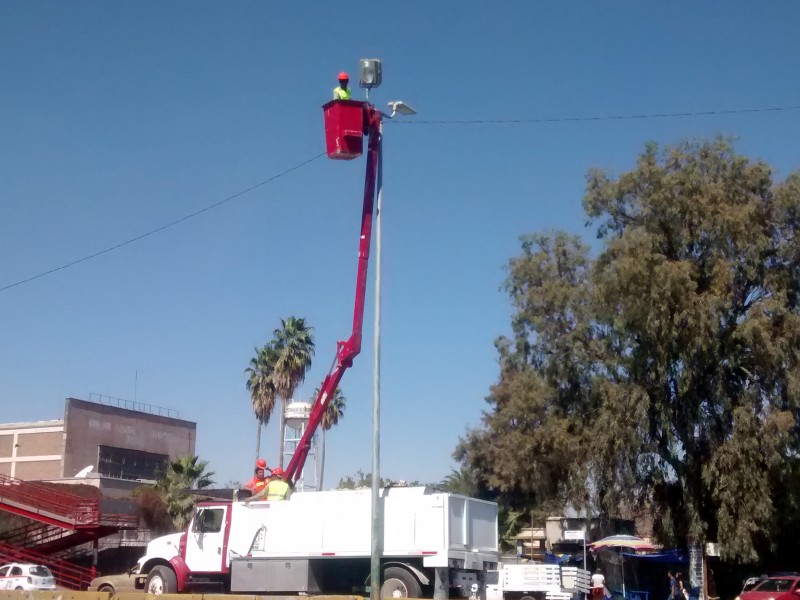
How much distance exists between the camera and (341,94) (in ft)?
68.4

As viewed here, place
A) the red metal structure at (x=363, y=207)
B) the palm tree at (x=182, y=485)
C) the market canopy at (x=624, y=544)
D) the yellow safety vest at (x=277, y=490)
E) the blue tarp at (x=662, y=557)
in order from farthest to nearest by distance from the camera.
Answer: the palm tree at (x=182, y=485)
the blue tarp at (x=662, y=557)
the market canopy at (x=624, y=544)
the yellow safety vest at (x=277, y=490)
the red metal structure at (x=363, y=207)

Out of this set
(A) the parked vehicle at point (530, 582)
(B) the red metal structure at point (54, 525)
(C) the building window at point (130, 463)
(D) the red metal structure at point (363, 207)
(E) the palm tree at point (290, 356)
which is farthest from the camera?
(C) the building window at point (130, 463)

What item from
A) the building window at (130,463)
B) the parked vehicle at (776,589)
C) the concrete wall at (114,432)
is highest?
the concrete wall at (114,432)

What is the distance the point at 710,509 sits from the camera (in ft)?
105

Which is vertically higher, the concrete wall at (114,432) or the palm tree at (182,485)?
the concrete wall at (114,432)

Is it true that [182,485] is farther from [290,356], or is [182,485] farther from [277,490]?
[277,490]

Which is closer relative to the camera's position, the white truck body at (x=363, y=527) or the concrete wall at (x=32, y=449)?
the white truck body at (x=363, y=527)

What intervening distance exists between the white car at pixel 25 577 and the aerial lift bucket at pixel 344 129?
19.3 metres

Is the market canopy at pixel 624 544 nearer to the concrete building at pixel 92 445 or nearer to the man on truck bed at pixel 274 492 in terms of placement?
the man on truck bed at pixel 274 492

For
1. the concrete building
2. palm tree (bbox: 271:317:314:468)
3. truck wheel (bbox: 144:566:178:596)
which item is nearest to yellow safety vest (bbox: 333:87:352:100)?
truck wheel (bbox: 144:566:178:596)

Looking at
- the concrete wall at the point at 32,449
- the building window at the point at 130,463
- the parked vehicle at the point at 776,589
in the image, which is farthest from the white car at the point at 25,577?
A: the building window at the point at 130,463

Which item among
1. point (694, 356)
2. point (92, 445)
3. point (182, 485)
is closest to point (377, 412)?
point (694, 356)

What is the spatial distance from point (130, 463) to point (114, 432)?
8.80 feet

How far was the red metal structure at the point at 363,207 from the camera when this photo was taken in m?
20.6
